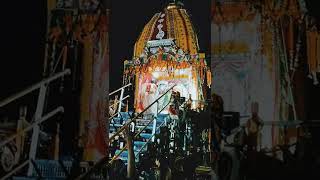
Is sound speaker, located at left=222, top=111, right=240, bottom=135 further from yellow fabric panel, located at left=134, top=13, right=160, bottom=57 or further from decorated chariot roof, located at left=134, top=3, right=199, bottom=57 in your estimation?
yellow fabric panel, located at left=134, top=13, right=160, bottom=57

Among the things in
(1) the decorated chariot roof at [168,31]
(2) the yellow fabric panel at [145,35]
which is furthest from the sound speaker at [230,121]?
(2) the yellow fabric panel at [145,35]

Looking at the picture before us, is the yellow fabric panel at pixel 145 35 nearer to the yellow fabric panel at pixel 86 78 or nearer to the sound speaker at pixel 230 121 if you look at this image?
the yellow fabric panel at pixel 86 78

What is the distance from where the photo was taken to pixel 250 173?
353 cm

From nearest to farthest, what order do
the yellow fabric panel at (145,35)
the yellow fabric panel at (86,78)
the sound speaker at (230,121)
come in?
1. the sound speaker at (230,121)
2. the yellow fabric panel at (86,78)
3. the yellow fabric panel at (145,35)

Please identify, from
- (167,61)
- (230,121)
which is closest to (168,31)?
(167,61)

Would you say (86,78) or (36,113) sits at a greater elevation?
(86,78)

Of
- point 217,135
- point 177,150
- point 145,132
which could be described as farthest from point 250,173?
point 145,132

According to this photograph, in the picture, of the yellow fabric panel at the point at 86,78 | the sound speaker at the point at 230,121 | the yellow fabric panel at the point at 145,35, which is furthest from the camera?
the yellow fabric panel at the point at 145,35

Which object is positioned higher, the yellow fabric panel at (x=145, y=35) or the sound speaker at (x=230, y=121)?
the yellow fabric panel at (x=145, y=35)

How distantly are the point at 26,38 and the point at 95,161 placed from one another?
1249 millimetres

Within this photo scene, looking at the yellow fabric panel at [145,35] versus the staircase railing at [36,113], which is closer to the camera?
the staircase railing at [36,113]

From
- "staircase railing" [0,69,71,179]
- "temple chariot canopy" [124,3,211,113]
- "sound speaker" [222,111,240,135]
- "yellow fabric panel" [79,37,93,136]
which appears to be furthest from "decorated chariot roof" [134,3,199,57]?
"sound speaker" [222,111,240,135]

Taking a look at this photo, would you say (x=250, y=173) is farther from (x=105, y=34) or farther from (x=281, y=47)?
(x=105, y=34)

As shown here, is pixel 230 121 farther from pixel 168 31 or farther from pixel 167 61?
pixel 168 31
